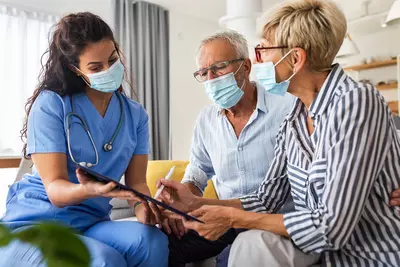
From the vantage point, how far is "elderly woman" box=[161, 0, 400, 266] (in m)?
0.90

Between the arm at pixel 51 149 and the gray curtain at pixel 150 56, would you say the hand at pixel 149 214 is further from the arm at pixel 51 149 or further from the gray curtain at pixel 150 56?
the gray curtain at pixel 150 56

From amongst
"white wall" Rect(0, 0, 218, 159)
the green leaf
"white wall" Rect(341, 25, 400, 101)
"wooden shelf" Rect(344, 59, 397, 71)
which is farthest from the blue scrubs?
"white wall" Rect(341, 25, 400, 101)

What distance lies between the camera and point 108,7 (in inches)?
171

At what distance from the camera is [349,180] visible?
884 mm

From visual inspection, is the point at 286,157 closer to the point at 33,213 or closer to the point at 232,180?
the point at 232,180

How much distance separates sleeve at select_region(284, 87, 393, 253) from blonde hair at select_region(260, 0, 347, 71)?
6.7 inches

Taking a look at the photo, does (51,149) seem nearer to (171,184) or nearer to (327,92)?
(171,184)

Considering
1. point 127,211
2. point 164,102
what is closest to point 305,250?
point 127,211

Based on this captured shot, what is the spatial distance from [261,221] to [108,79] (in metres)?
0.67

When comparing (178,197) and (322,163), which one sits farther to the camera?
(178,197)

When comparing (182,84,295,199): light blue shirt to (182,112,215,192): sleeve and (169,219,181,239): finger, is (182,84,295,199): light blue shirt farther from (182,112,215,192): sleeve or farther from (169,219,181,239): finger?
(169,219,181,239): finger

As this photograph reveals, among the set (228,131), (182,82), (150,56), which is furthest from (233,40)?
(182,82)

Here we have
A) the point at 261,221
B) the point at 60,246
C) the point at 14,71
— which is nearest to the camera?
the point at 60,246

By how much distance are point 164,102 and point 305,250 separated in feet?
12.6
